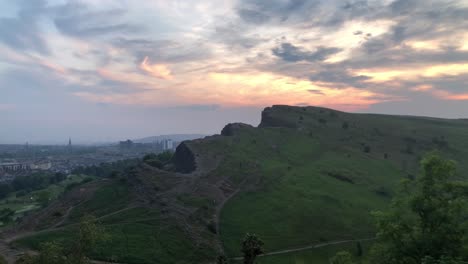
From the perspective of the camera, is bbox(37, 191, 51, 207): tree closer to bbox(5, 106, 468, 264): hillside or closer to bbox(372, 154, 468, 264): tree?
bbox(5, 106, 468, 264): hillside

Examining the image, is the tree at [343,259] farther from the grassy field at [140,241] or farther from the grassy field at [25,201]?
the grassy field at [25,201]

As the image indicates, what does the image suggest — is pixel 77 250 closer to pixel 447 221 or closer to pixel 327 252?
pixel 447 221

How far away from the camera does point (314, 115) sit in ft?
595

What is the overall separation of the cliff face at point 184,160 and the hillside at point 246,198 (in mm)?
425

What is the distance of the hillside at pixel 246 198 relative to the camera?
7144 centimetres

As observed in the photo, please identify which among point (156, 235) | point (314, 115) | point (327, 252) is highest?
point (314, 115)

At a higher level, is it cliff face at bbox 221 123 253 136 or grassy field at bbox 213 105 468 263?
cliff face at bbox 221 123 253 136

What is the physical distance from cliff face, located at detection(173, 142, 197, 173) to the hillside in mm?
→ 425

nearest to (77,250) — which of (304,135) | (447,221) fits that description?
(447,221)

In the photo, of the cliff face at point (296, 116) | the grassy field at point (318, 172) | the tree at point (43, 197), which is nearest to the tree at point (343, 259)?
the grassy field at point (318, 172)

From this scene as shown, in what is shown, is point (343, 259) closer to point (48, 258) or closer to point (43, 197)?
point (48, 258)

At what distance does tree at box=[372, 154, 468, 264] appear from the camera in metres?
30.6

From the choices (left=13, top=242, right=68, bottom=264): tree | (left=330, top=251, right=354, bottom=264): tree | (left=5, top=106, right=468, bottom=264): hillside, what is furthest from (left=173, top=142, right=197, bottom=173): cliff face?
(left=13, top=242, right=68, bottom=264): tree

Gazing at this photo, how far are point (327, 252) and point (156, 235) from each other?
33.1 metres
